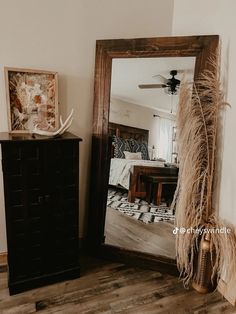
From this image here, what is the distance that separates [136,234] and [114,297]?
23.4 inches

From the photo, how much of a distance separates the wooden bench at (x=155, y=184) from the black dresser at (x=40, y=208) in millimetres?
645

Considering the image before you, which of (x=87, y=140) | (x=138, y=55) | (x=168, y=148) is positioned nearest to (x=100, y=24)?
(x=138, y=55)

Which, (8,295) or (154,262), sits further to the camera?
(154,262)

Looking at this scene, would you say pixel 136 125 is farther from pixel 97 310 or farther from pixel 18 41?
pixel 97 310

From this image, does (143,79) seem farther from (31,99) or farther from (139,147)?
(31,99)

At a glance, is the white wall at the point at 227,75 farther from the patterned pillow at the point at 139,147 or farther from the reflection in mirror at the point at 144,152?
the patterned pillow at the point at 139,147

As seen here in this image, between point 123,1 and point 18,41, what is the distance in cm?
98

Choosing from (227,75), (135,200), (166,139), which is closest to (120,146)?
(166,139)

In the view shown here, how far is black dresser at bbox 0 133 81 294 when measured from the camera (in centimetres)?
176

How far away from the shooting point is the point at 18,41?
2027 mm

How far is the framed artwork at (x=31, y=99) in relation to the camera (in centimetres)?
205

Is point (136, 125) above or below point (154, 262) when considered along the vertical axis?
above

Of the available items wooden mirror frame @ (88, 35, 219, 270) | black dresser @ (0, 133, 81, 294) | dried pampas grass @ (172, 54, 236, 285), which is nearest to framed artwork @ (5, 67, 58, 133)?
black dresser @ (0, 133, 81, 294)

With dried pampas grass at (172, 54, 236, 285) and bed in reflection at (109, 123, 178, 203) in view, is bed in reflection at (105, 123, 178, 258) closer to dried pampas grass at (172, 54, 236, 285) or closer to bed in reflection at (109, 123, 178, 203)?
bed in reflection at (109, 123, 178, 203)
